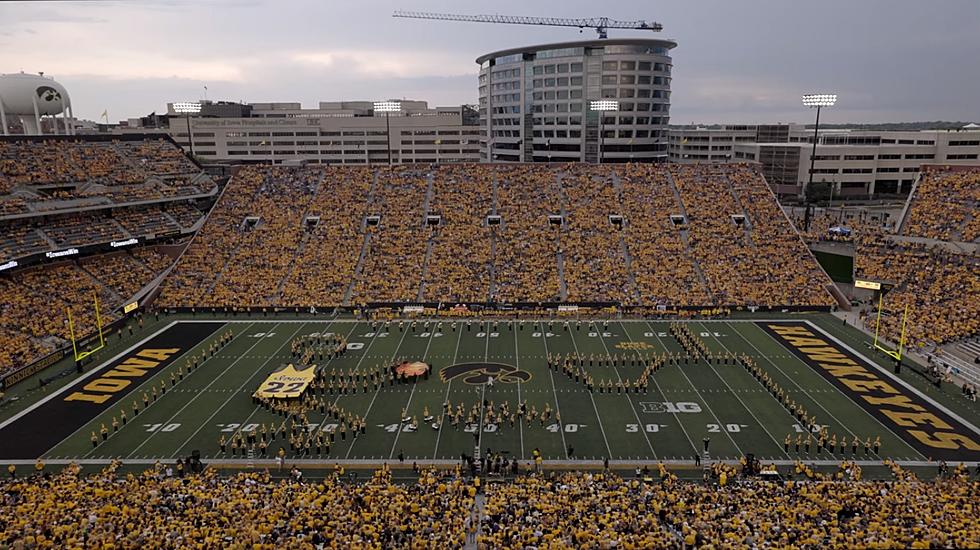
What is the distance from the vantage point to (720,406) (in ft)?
82.6

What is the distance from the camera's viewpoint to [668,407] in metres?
25.2

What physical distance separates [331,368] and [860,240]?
120 ft

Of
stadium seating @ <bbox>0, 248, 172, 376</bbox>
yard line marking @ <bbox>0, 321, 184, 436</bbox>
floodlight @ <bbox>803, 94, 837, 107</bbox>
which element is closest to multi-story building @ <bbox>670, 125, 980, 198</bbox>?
floodlight @ <bbox>803, 94, 837, 107</bbox>

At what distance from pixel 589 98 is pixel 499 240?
3810 cm

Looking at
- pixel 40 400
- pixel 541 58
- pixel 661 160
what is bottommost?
pixel 40 400

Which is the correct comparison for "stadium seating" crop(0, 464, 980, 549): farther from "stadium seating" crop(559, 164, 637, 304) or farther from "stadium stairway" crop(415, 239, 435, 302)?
"stadium stairway" crop(415, 239, 435, 302)

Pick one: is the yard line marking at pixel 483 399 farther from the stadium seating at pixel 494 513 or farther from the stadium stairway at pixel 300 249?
the stadium stairway at pixel 300 249

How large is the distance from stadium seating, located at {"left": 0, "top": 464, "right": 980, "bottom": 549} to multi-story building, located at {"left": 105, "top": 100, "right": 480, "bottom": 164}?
8490cm

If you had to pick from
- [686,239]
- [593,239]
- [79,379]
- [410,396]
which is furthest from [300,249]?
[686,239]

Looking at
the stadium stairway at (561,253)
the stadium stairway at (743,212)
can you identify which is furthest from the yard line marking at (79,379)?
the stadium stairway at (743,212)

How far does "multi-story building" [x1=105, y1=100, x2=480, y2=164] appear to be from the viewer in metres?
98.4

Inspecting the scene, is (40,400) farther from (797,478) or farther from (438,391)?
(797,478)

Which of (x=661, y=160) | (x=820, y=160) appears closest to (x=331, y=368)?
(x=661, y=160)

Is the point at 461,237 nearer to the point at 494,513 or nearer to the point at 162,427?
the point at 162,427
